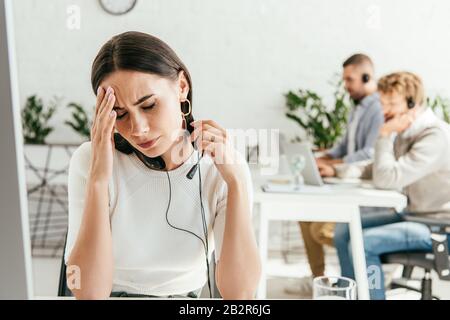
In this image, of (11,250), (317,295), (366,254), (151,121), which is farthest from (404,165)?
(11,250)

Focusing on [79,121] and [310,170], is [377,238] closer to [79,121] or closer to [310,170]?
[310,170]

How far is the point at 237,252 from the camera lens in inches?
54.2

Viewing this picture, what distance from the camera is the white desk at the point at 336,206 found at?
1.50 metres

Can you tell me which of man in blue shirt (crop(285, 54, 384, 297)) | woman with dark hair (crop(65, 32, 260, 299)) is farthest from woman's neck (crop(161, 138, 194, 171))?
man in blue shirt (crop(285, 54, 384, 297))

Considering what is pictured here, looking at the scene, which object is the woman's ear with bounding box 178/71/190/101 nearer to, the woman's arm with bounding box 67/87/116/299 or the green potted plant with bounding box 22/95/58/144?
the woman's arm with bounding box 67/87/116/299

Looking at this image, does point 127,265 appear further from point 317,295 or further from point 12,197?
point 317,295

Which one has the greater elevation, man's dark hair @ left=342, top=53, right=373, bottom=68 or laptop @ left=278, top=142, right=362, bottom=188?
man's dark hair @ left=342, top=53, right=373, bottom=68

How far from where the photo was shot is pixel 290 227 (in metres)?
1.52

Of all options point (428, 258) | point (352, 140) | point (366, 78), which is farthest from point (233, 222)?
point (428, 258)

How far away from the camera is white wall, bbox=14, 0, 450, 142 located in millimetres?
1389

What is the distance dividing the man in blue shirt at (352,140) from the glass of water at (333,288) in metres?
0.07

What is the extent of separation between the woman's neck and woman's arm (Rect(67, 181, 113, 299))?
0.54 feet

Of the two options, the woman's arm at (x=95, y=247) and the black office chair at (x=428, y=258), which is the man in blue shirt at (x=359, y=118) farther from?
the woman's arm at (x=95, y=247)

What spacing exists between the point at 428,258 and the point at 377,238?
0.23 meters
